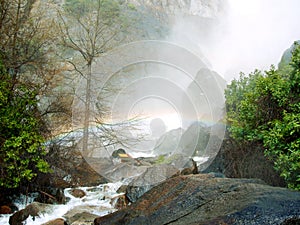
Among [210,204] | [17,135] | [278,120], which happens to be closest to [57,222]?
[17,135]

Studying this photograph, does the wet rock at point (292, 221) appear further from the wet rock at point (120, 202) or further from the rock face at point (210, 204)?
the wet rock at point (120, 202)

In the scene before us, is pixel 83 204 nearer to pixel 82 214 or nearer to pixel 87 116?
pixel 82 214

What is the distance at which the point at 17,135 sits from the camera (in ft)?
23.6

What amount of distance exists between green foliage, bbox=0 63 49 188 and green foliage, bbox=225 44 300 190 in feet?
17.0

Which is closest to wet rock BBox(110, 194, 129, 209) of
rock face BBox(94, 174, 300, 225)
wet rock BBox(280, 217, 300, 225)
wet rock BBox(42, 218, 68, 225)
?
wet rock BBox(42, 218, 68, 225)

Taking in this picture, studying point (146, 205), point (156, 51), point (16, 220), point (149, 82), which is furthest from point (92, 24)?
point (146, 205)

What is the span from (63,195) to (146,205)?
489cm

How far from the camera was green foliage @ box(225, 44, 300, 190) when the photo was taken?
196 inches

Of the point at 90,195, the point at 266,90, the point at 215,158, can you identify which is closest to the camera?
the point at 266,90

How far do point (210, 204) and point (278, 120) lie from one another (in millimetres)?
2977

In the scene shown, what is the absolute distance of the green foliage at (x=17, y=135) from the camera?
22.6 feet

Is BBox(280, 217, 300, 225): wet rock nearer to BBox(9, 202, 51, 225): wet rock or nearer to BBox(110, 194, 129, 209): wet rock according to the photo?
BBox(9, 202, 51, 225): wet rock

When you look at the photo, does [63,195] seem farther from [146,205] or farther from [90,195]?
[146,205]

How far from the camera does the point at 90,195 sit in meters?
9.04
